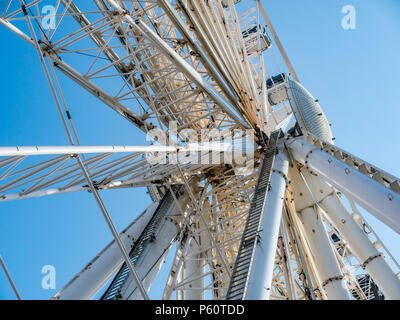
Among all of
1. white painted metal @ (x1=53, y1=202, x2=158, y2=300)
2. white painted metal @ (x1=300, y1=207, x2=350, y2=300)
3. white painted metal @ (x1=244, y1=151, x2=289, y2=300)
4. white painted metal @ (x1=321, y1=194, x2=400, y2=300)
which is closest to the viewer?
white painted metal @ (x1=244, y1=151, x2=289, y2=300)

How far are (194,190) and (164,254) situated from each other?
11.3 ft

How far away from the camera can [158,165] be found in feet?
39.1

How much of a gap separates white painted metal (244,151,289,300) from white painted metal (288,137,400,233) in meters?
0.91

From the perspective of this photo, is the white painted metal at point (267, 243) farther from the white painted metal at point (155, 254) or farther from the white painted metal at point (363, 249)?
the white painted metal at point (155, 254)

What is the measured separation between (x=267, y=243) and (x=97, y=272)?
5.36m

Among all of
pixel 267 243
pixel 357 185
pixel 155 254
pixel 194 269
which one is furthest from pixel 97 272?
pixel 357 185

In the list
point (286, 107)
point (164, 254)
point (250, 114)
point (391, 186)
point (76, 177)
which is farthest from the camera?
point (286, 107)

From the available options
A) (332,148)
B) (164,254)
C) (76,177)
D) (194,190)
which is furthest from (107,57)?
(332,148)

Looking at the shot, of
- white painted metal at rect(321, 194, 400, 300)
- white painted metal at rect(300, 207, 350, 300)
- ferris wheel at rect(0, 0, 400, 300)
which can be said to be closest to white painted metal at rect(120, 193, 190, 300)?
ferris wheel at rect(0, 0, 400, 300)

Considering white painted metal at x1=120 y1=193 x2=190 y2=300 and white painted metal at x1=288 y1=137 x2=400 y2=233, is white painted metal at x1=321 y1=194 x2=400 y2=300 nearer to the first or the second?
white painted metal at x1=288 y1=137 x2=400 y2=233

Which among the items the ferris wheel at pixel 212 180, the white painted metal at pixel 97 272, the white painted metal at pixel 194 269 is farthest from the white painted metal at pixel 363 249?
the white painted metal at pixel 97 272

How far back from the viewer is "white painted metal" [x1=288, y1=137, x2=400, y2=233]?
24.7 feet

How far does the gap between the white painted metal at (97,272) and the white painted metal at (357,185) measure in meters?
5.88
